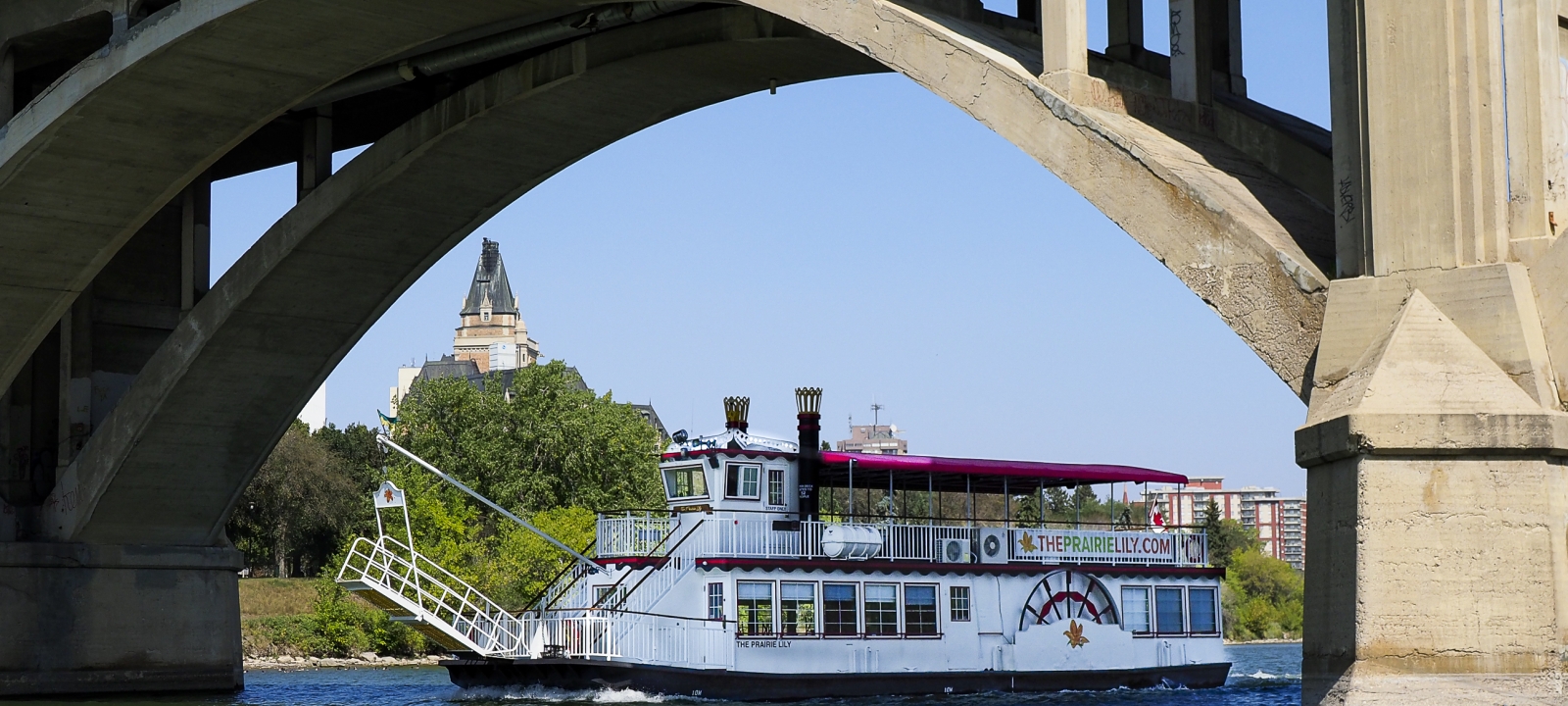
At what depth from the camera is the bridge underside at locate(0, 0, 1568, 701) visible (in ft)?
25.6

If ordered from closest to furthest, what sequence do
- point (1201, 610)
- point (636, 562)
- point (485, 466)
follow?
1. point (636, 562)
2. point (1201, 610)
3. point (485, 466)

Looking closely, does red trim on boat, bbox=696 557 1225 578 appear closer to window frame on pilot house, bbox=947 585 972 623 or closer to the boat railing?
window frame on pilot house, bbox=947 585 972 623

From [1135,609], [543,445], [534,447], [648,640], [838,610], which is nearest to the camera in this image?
[648,640]

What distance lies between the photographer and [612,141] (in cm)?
2036

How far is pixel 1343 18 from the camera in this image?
28.9 ft

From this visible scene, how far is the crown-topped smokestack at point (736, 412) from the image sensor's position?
88.5 ft

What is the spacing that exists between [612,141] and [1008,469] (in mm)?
10672

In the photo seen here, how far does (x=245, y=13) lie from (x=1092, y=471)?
16.3m

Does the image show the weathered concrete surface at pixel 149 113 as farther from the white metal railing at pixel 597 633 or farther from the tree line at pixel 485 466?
the tree line at pixel 485 466

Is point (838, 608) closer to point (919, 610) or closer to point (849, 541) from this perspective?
point (849, 541)

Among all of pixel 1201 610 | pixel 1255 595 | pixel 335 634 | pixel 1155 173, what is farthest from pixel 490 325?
pixel 1155 173

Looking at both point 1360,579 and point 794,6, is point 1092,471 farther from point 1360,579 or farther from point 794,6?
point 1360,579

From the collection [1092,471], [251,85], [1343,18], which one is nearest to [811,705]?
[1092,471]

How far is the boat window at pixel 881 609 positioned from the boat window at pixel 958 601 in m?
1.05
